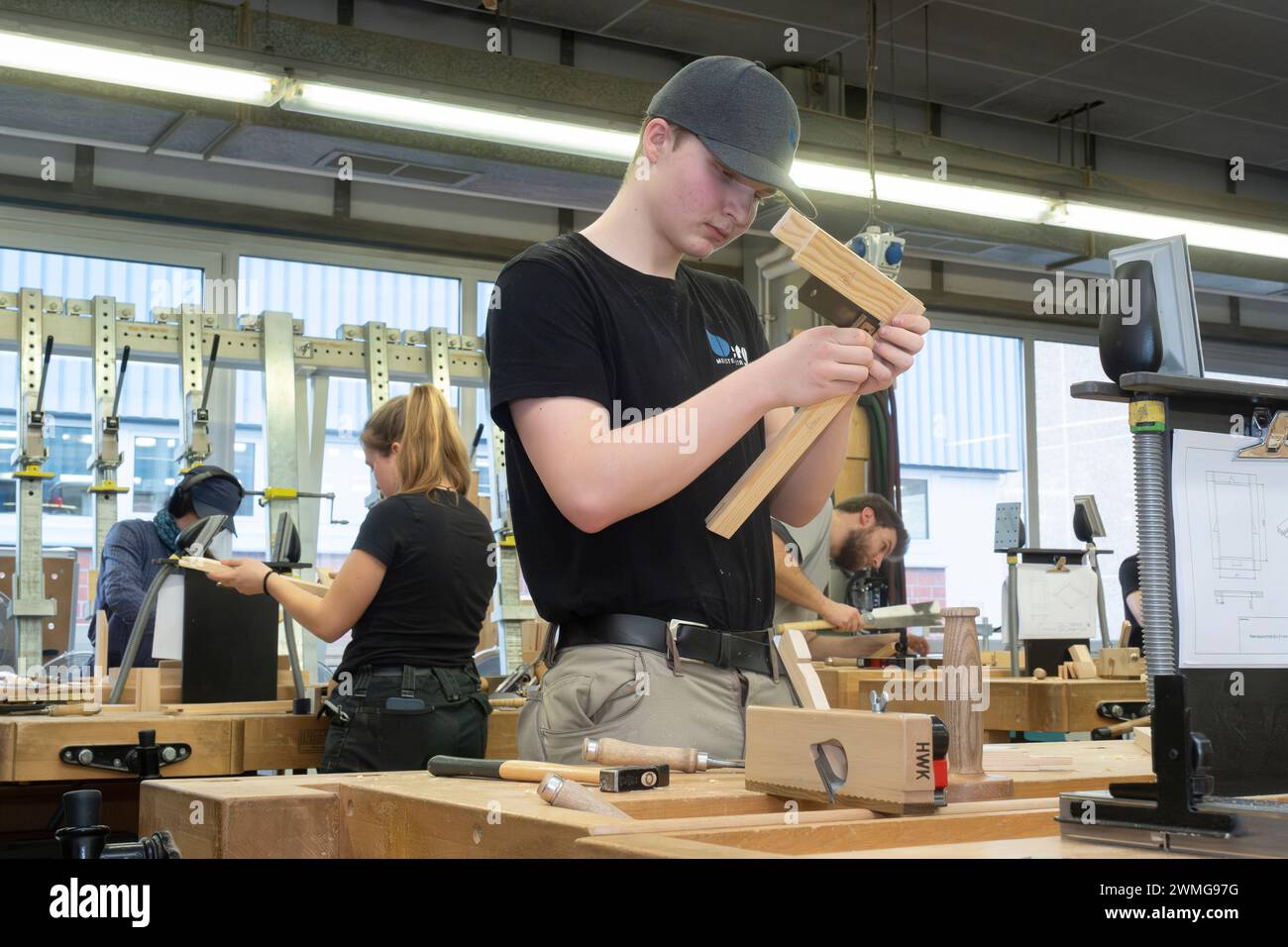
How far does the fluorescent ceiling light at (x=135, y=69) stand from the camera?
4.16m

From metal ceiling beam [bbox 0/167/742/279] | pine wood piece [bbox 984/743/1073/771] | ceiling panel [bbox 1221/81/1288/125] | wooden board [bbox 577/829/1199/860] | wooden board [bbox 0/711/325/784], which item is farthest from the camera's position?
ceiling panel [bbox 1221/81/1288/125]

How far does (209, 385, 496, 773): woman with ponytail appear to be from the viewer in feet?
9.90

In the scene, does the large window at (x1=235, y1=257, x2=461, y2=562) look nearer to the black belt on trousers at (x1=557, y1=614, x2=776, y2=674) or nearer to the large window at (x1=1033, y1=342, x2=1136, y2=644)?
the large window at (x1=1033, y1=342, x2=1136, y2=644)

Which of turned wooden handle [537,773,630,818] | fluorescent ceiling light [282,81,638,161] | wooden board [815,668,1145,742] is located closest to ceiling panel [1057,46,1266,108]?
fluorescent ceiling light [282,81,638,161]

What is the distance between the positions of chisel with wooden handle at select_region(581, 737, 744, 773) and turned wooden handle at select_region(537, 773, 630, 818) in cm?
22

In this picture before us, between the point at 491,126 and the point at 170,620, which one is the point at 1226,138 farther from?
the point at 170,620

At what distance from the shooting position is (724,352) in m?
1.62

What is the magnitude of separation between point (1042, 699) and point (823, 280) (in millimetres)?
3002

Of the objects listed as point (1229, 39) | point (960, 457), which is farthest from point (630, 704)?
point (960, 457)

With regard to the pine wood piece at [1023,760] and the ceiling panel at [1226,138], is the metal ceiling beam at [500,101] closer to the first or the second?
the ceiling panel at [1226,138]

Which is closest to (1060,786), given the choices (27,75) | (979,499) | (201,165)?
(27,75)

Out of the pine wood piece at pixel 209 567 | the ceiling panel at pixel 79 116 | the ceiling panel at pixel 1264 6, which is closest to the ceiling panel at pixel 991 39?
the ceiling panel at pixel 1264 6
